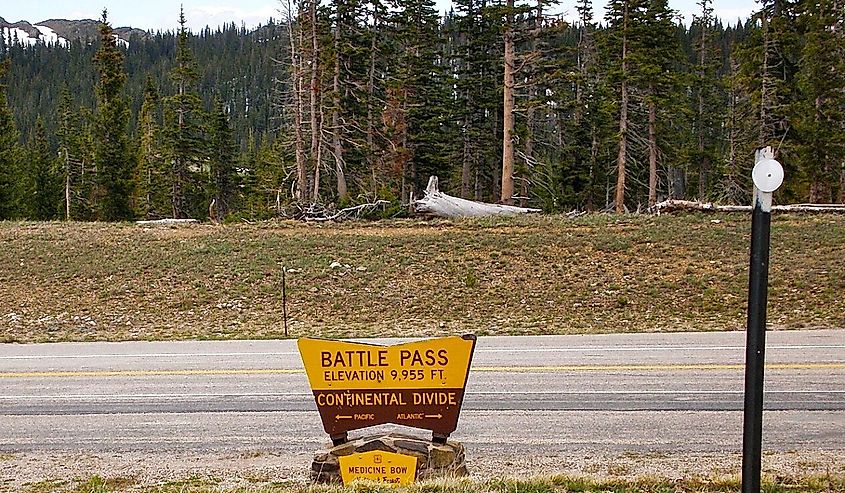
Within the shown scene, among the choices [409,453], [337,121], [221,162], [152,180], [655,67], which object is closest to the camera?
[409,453]

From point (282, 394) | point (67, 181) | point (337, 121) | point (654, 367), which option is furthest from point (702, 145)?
point (282, 394)

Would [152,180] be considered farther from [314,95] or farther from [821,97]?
[821,97]

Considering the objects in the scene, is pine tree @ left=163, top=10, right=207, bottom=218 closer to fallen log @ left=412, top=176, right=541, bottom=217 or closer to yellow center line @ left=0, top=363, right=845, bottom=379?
fallen log @ left=412, top=176, right=541, bottom=217

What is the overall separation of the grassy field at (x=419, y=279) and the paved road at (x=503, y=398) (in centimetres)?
298

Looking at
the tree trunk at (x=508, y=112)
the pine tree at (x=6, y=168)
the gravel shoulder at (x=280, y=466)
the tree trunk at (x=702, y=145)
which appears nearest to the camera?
the gravel shoulder at (x=280, y=466)

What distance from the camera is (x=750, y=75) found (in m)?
31.1

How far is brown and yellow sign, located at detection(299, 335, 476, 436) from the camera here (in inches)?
209

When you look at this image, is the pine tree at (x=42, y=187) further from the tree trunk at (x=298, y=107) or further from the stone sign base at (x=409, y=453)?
the stone sign base at (x=409, y=453)

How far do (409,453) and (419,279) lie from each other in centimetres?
1271

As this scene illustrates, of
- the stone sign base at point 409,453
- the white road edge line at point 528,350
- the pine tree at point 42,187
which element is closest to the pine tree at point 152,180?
the pine tree at point 42,187

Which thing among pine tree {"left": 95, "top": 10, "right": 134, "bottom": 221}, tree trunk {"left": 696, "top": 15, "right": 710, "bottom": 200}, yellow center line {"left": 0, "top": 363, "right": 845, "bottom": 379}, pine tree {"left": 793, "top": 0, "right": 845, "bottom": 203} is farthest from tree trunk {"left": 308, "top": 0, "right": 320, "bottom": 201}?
pine tree {"left": 95, "top": 10, "right": 134, "bottom": 221}

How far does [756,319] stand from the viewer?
3826mm

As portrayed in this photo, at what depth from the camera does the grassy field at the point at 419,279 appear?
15.3 metres

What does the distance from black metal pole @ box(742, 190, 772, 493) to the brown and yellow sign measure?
6.21 feet
